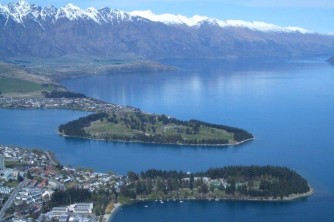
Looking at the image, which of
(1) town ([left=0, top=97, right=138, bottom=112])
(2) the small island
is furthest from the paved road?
(1) town ([left=0, top=97, right=138, bottom=112])

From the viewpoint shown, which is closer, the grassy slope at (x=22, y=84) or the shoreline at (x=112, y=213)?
the shoreline at (x=112, y=213)

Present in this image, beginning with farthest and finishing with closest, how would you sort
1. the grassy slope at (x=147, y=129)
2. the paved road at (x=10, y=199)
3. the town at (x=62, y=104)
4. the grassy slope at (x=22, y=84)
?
the grassy slope at (x=22, y=84)
the town at (x=62, y=104)
the grassy slope at (x=147, y=129)
the paved road at (x=10, y=199)

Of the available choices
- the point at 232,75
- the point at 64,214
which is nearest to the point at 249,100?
the point at 232,75

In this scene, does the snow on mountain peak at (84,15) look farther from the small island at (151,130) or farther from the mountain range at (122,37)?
the small island at (151,130)

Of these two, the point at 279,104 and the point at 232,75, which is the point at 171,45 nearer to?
the point at 232,75

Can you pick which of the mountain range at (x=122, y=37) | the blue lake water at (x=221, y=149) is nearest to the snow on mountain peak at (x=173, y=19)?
the mountain range at (x=122, y=37)

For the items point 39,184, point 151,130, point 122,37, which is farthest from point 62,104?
point 122,37
